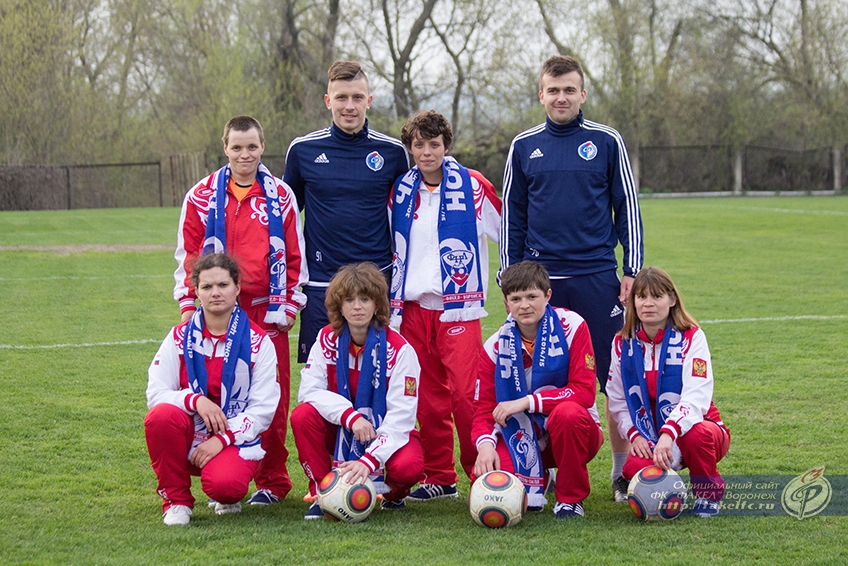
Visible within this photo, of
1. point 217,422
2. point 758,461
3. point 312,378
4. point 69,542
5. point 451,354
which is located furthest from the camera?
point 758,461

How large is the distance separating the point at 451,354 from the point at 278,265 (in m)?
0.90

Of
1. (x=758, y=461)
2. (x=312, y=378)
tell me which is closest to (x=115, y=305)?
(x=312, y=378)

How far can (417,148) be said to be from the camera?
4.16 meters

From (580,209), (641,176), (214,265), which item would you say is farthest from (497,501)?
(641,176)

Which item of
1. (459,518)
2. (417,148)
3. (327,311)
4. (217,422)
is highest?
(417,148)

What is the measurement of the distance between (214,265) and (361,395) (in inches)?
33.4

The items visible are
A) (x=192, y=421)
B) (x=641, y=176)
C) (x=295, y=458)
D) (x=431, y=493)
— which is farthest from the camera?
(x=641, y=176)

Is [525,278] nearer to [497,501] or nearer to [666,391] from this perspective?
[666,391]

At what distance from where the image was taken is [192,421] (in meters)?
3.78

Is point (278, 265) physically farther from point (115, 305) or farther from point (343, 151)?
point (115, 305)

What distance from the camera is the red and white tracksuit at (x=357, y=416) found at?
3.81 meters

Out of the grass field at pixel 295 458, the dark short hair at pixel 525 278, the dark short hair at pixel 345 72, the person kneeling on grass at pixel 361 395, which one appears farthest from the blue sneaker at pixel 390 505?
the dark short hair at pixel 345 72

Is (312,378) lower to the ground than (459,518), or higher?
higher

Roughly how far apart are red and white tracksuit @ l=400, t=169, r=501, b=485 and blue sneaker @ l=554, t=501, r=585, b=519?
25.5 inches
